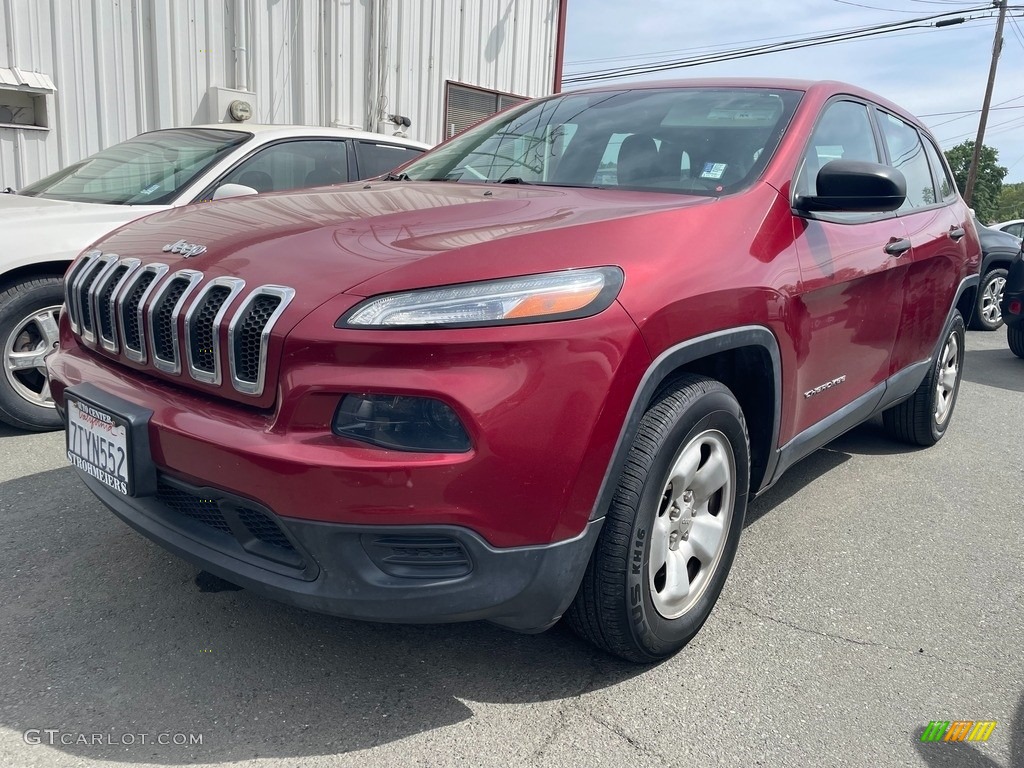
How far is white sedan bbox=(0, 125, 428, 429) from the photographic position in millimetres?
3807

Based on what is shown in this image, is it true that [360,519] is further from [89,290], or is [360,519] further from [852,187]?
[852,187]

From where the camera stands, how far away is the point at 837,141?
3053 millimetres

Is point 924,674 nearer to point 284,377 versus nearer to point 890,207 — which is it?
point 890,207

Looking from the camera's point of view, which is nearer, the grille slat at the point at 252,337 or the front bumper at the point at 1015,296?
the grille slat at the point at 252,337

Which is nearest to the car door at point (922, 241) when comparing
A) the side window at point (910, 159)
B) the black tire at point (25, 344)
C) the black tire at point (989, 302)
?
the side window at point (910, 159)

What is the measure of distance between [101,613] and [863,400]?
282 cm

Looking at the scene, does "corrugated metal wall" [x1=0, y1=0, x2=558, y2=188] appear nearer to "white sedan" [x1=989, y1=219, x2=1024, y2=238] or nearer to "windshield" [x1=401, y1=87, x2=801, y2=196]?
"windshield" [x1=401, y1=87, x2=801, y2=196]

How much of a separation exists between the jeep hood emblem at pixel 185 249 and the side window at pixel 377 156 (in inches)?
122

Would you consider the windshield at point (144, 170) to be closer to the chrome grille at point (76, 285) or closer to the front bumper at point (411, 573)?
the chrome grille at point (76, 285)

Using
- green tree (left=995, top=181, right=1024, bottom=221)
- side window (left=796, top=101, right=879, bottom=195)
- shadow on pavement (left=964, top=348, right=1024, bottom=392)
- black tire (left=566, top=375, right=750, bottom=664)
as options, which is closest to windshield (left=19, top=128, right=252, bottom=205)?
side window (left=796, top=101, right=879, bottom=195)

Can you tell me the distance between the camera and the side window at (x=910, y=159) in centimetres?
364

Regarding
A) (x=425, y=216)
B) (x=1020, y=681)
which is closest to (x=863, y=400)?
(x=1020, y=681)

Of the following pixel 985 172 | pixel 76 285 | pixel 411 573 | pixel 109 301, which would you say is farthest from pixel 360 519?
pixel 985 172

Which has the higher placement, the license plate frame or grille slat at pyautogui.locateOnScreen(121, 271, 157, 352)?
grille slat at pyautogui.locateOnScreen(121, 271, 157, 352)
